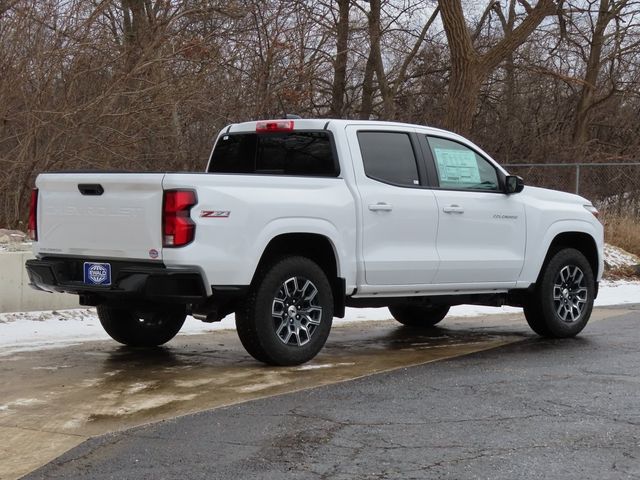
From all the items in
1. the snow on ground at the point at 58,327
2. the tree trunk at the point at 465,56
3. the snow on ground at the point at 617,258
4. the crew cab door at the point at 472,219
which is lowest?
the snow on ground at the point at 58,327

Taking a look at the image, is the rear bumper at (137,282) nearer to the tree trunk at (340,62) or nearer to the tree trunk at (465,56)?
the tree trunk at (465,56)

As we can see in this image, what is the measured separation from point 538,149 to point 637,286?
9.75 metres

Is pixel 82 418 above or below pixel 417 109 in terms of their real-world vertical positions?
below

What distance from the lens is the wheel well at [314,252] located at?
7566mm

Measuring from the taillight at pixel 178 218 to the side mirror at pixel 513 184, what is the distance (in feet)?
11.4

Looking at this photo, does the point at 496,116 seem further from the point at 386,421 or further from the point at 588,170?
the point at 386,421

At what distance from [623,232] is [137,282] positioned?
14698 mm

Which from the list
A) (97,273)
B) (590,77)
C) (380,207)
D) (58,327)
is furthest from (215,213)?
(590,77)

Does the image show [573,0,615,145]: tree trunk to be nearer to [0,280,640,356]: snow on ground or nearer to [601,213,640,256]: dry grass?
[601,213,640,256]: dry grass

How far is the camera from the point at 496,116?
2598 centimetres

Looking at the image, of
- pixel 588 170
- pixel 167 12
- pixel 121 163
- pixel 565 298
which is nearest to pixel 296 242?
pixel 565 298

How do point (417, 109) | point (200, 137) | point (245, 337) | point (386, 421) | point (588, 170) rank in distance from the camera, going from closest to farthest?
1. point (386, 421)
2. point (245, 337)
3. point (200, 137)
4. point (588, 170)
5. point (417, 109)

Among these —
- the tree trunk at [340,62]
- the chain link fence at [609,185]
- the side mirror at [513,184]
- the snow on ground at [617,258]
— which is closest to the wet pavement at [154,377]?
the side mirror at [513,184]

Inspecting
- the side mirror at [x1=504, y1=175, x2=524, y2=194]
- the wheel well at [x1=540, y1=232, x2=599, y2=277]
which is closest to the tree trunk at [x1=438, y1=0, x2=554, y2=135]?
the wheel well at [x1=540, y1=232, x2=599, y2=277]
